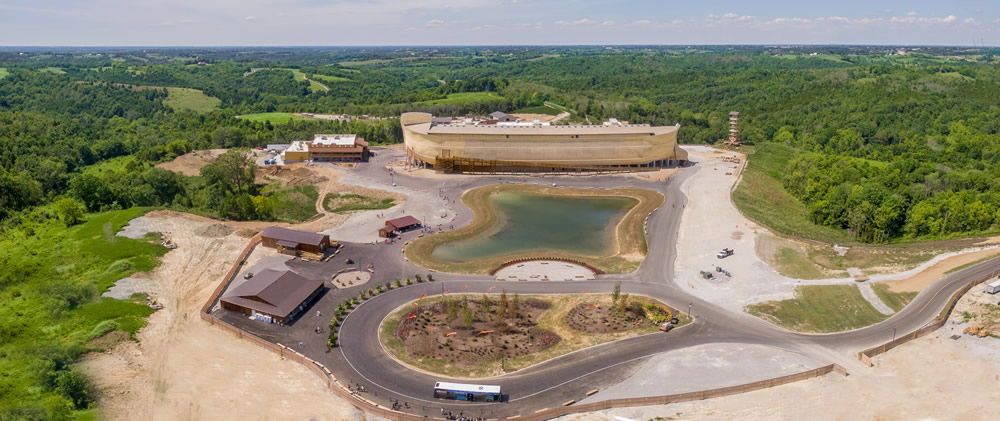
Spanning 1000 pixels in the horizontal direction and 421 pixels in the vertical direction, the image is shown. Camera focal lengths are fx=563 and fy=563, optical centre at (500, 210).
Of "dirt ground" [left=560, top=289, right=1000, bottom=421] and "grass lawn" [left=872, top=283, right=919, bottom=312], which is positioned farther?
"grass lawn" [left=872, top=283, right=919, bottom=312]

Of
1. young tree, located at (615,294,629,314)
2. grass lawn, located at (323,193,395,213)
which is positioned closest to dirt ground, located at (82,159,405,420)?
young tree, located at (615,294,629,314)

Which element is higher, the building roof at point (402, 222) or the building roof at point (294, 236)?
the building roof at point (294, 236)

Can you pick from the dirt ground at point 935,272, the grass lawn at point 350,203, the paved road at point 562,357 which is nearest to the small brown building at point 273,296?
the paved road at point 562,357

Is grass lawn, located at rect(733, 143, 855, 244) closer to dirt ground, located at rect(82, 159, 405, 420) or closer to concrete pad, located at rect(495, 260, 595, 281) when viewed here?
concrete pad, located at rect(495, 260, 595, 281)

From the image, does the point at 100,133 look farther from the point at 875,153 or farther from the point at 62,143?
the point at 875,153

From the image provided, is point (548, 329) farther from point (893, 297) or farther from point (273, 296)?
point (893, 297)

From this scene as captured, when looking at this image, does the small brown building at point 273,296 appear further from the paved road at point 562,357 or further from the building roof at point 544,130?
the building roof at point 544,130
